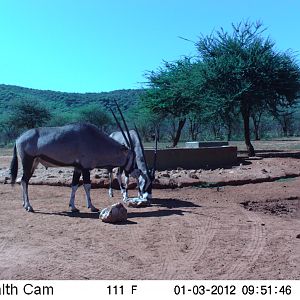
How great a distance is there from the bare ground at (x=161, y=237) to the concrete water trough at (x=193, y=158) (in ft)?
11.9

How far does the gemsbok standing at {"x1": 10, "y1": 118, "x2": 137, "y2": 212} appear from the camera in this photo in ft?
35.2

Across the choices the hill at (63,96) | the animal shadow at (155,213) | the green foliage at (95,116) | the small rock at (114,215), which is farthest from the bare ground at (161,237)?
the hill at (63,96)

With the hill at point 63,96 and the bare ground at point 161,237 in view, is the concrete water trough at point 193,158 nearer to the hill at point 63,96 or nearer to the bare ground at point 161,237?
the bare ground at point 161,237

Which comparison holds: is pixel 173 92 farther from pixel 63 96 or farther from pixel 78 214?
pixel 63 96

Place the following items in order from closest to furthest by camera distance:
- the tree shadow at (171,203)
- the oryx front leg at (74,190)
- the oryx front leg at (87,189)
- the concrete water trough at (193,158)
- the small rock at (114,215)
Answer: the small rock at (114,215)
the oryx front leg at (74,190)
the oryx front leg at (87,189)
the tree shadow at (171,203)
the concrete water trough at (193,158)

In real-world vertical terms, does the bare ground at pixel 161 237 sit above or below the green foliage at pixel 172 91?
below

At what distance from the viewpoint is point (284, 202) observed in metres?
11.9

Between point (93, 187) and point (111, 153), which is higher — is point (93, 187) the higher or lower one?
the lower one

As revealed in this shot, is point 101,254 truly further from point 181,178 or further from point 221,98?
point 221,98

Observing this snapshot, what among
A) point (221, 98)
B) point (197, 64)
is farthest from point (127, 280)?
point (197, 64)

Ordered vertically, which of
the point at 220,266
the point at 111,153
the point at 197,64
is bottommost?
the point at 220,266

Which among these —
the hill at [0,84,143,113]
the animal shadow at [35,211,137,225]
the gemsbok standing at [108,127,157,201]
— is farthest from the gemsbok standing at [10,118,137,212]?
the hill at [0,84,143,113]

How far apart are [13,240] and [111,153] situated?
4093mm

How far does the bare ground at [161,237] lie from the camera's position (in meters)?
6.16
